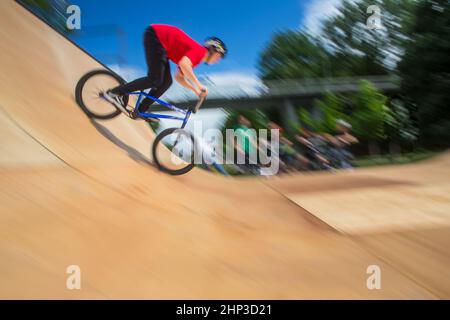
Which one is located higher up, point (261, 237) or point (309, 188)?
point (309, 188)

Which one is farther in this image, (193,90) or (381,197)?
(381,197)

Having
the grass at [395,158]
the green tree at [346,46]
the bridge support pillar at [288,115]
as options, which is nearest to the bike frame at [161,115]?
the green tree at [346,46]

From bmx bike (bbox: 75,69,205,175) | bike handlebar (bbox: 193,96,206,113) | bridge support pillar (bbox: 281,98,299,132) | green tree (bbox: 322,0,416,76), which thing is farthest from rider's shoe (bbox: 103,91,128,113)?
green tree (bbox: 322,0,416,76)

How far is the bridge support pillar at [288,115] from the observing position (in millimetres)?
4555

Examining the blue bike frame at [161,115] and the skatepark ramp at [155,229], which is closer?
the skatepark ramp at [155,229]

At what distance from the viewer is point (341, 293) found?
262 cm

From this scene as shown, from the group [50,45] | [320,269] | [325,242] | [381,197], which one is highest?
[50,45]

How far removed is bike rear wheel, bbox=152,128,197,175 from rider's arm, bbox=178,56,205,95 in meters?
0.45

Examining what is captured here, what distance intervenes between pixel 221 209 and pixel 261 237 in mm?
498

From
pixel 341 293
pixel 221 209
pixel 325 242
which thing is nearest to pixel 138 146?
pixel 221 209

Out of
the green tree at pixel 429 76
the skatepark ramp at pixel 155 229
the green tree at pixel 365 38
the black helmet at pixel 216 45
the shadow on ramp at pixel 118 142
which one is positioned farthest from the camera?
the green tree at pixel 429 76

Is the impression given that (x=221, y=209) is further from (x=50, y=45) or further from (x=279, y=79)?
(x=50, y=45)

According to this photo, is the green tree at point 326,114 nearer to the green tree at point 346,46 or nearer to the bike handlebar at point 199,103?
the green tree at point 346,46

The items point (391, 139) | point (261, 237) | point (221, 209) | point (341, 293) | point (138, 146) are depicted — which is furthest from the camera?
point (391, 139)
